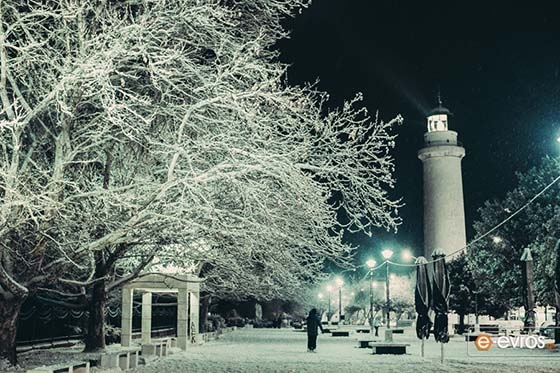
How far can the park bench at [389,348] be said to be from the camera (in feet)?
79.0

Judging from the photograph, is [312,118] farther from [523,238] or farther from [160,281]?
[523,238]

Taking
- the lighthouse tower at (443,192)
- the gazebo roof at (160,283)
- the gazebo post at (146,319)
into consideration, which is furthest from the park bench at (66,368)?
the lighthouse tower at (443,192)

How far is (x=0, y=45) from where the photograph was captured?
39.9 ft

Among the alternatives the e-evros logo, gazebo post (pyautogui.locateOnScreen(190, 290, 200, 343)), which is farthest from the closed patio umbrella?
gazebo post (pyautogui.locateOnScreen(190, 290, 200, 343))

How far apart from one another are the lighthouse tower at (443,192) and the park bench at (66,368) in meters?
60.3

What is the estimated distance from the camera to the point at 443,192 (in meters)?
74.3

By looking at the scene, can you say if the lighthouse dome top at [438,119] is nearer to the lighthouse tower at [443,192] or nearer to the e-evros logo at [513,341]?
the lighthouse tower at [443,192]

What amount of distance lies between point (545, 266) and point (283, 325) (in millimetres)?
27250

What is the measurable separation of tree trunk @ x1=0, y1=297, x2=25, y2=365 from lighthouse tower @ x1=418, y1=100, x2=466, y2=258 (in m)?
60.9

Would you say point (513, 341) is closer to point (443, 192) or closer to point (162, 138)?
point (162, 138)

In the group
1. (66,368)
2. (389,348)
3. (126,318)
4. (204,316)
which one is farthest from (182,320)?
(204,316)

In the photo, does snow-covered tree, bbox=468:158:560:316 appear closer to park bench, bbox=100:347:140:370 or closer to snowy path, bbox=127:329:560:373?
snowy path, bbox=127:329:560:373

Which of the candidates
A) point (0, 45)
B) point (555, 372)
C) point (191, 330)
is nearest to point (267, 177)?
point (0, 45)

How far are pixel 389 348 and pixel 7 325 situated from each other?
42.9 ft
